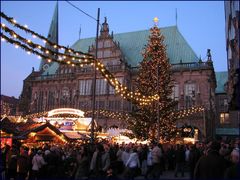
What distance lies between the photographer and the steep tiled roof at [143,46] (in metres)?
42.6

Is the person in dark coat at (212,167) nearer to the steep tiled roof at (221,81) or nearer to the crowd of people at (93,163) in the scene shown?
the crowd of people at (93,163)

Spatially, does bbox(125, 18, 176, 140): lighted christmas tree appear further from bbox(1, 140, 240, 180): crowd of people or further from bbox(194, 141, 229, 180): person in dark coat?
bbox(194, 141, 229, 180): person in dark coat

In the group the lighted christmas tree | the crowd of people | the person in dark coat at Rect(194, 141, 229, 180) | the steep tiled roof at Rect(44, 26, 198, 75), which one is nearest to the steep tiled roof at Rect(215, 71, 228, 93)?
the steep tiled roof at Rect(44, 26, 198, 75)

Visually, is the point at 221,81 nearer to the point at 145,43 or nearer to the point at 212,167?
the point at 145,43

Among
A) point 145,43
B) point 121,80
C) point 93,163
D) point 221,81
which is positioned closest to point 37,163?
point 93,163

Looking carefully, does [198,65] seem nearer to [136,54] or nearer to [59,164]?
[136,54]

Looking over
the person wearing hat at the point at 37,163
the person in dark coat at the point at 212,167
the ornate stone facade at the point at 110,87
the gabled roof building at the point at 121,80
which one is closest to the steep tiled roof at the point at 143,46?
the gabled roof building at the point at 121,80

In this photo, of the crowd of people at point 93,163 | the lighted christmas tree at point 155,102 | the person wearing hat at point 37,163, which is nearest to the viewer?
the crowd of people at point 93,163

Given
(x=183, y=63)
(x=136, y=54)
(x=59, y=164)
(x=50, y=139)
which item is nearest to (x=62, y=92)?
(x=136, y=54)

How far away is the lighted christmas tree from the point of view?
24.3 meters

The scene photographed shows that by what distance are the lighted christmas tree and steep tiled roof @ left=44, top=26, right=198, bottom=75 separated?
652 inches

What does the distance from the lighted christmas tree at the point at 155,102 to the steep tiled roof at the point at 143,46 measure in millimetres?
16558

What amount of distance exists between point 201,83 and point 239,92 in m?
28.1

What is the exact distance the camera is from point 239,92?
37.4 feet
